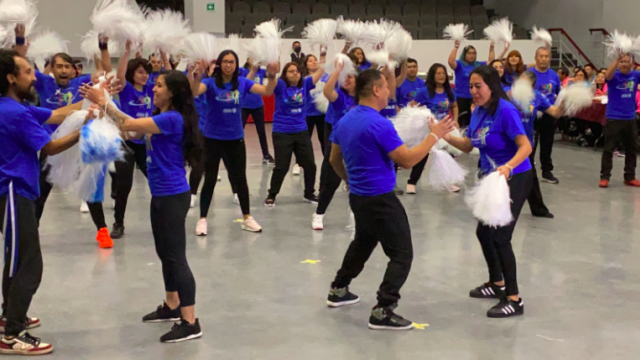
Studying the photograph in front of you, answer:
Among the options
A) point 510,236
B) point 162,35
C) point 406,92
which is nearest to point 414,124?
point 510,236

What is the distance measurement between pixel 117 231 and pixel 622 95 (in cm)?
598

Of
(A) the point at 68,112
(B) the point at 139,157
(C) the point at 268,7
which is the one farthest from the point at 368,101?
(C) the point at 268,7

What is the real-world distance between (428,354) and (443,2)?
16611 millimetres

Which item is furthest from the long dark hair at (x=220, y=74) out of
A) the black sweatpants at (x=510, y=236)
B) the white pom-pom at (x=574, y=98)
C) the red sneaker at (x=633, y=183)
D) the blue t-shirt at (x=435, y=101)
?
the red sneaker at (x=633, y=183)

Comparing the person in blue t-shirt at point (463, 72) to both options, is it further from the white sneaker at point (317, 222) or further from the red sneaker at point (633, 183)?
the white sneaker at point (317, 222)

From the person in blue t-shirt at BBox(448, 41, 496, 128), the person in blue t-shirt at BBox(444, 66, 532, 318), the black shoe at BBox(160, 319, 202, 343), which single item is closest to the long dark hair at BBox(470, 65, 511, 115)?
the person in blue t-shirt at BBox(444, 66, 532, 318)

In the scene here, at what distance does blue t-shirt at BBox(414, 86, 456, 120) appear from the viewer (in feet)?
24.0

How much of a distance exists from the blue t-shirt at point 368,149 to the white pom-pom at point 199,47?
209 centimetres

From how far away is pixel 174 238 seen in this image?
3.57 meters

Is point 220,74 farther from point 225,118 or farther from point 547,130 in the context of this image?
point 547,130

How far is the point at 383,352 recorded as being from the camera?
3510 mm

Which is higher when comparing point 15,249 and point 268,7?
point 268,7

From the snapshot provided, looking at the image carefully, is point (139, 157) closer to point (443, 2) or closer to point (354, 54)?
point (354, 54)

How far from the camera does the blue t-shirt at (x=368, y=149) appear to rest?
11.8 feet
